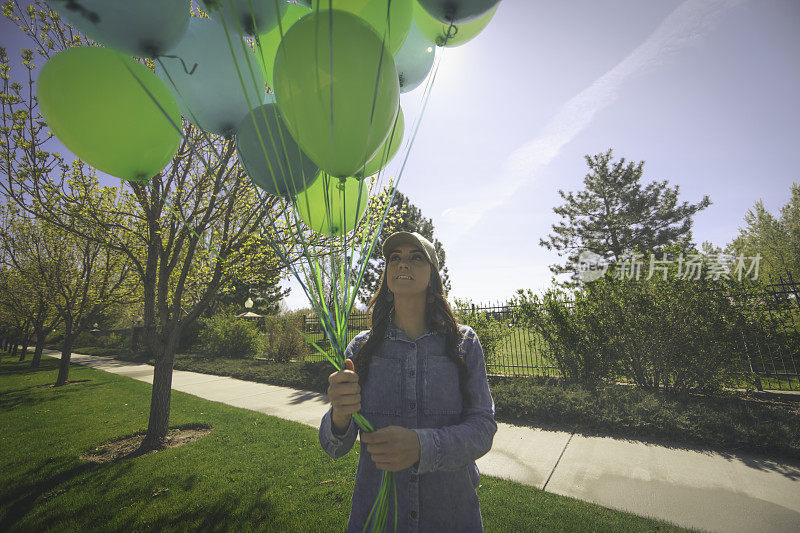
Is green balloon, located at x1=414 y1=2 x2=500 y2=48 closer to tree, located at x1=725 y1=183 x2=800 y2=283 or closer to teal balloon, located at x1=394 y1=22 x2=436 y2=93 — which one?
teal balloon, located at x1=394 y1=22 x2=436 y2=93

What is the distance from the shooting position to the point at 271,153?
1705 mm

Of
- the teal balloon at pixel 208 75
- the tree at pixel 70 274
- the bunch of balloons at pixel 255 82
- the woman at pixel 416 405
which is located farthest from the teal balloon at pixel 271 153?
the tree at pixel 70 274

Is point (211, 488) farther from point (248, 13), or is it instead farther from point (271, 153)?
point (248, 13)

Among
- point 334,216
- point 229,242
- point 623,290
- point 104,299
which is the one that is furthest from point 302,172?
point 104,299

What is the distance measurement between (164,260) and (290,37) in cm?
406

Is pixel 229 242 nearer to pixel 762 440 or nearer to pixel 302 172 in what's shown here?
pixel 302 172

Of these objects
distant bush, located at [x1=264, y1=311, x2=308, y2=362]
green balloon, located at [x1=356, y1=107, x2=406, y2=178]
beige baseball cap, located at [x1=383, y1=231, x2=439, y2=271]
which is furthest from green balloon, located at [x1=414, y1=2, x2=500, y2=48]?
distant bush, located at [x1=264, y1=311, x2=308, y2=362]

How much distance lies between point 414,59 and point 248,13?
40.7 inches

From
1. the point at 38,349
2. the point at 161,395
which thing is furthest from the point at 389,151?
the point at 38,349

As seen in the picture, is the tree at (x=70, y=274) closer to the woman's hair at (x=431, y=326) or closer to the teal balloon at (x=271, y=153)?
the teal balloon at (x=271, y=153)

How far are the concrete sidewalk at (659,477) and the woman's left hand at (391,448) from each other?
2.76 m

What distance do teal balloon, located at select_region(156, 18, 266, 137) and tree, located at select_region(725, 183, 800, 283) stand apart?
2104 cm

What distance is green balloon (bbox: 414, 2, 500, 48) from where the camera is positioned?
1932 mm

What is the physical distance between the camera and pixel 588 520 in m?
2.48
